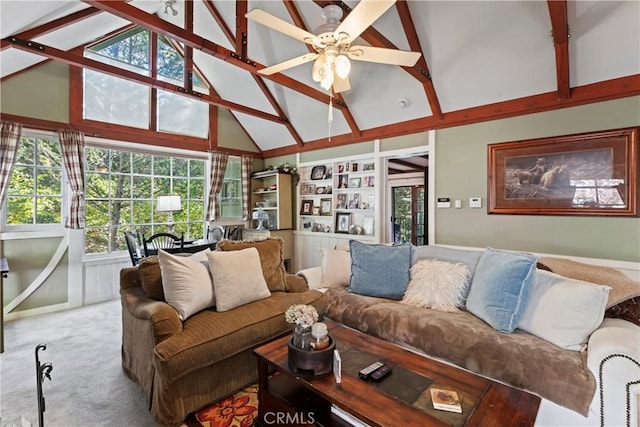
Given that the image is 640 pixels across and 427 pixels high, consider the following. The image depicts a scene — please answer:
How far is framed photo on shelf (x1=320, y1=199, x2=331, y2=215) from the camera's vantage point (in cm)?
529

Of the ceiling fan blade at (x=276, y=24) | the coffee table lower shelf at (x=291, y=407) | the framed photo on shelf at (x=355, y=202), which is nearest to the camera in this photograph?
the coffee table lower shelf at (x=291, y=407)

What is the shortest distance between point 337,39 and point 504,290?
2031 millimetres

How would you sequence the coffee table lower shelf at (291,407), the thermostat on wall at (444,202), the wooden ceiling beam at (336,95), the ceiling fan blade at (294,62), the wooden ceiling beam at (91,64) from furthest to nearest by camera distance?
the thermostat on wall at (444,202) < the wooden ceiling beam at (336,95) < the wooden ceiling beam at (91,64) < the ceiling fan blade at (294,62) < the coffee table lower shelf at (291,407)

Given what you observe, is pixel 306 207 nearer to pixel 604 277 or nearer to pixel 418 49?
pixel 418 49

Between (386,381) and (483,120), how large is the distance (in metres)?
3.20

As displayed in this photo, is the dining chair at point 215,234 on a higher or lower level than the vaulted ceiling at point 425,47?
lower

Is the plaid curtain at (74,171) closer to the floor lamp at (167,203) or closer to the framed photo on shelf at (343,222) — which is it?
the floor lamp at (167,203)

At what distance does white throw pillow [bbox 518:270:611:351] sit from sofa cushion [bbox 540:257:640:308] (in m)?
0.23

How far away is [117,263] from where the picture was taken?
14.4 ft

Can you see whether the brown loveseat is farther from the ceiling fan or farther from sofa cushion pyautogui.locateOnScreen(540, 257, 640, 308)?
sofa cushion pyautogui.locateOnScreen(540, 257, 640, 308)

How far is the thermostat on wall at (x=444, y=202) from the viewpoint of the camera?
12.4 ft

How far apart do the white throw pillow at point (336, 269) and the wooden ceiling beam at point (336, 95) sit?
2236 mm

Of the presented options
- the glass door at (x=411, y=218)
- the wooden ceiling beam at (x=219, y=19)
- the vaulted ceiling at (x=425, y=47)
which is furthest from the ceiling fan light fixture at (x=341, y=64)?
the glass door at (x=411, y=218)

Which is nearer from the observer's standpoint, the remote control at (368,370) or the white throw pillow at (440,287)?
the remote control at (368,370)
